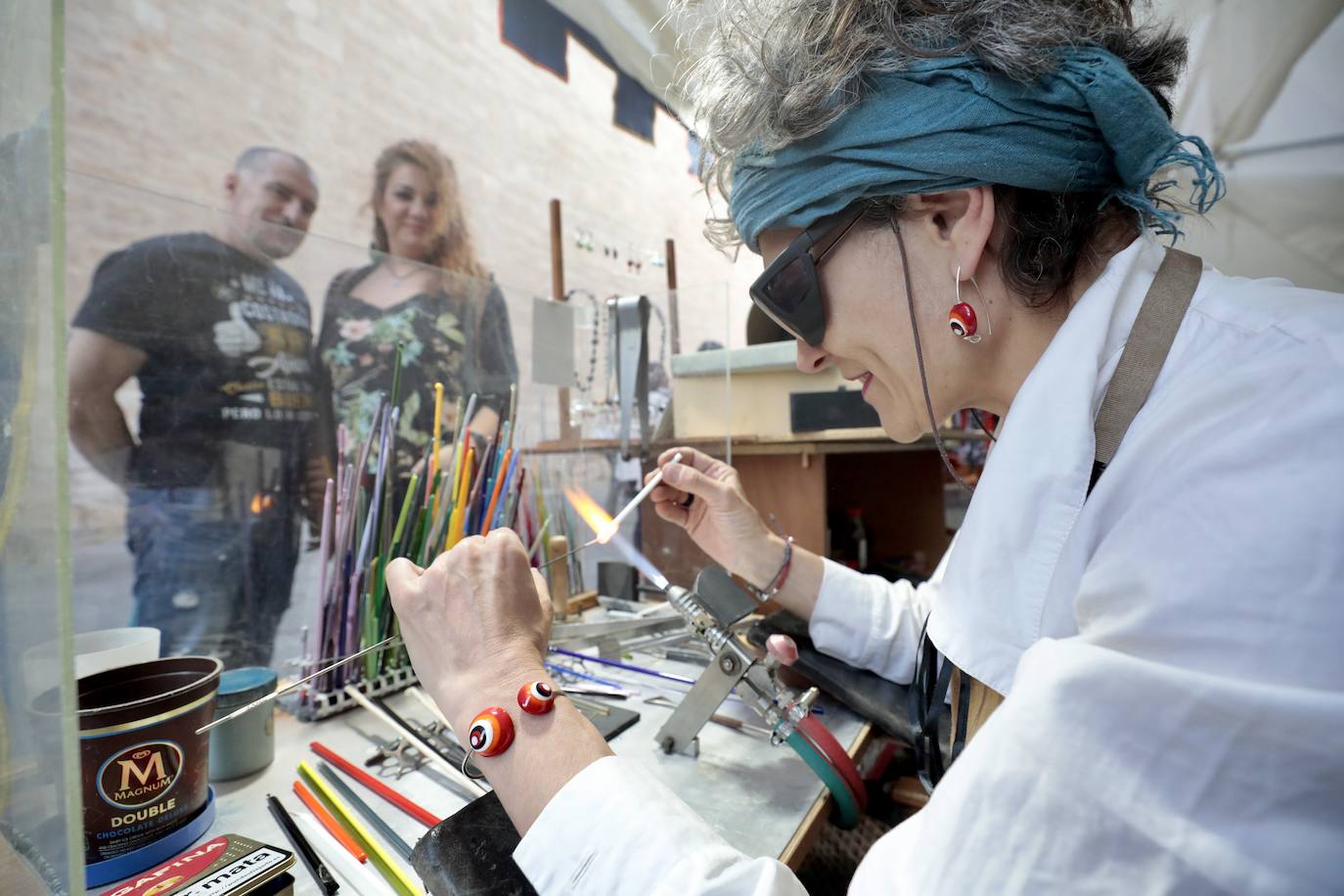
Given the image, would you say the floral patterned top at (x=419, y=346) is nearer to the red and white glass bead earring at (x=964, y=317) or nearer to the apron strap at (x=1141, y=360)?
the red and white glass bead earring at (x=964, y=317)

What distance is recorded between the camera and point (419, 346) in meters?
1.42

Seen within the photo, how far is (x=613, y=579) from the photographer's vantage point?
1.68m

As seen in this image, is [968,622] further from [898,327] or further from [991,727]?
[898,327]

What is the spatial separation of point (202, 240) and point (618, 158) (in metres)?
2.98

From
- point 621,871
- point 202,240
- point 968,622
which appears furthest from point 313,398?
point 968,622

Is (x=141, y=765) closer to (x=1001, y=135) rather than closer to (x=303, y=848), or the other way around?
(x=303, y=848)

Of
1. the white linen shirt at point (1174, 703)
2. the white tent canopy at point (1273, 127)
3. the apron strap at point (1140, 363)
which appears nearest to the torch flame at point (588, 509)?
the white linen shirt at point (1174, 703)

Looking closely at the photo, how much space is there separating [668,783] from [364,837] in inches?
14.5

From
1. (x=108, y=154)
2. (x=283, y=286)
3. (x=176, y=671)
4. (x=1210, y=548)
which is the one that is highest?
(x=108, y=154)

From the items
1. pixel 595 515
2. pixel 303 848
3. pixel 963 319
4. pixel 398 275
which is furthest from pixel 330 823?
pixel 398 275

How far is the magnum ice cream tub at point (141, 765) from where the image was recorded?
1.90 feet

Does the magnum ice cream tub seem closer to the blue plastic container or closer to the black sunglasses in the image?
the blue plastic container

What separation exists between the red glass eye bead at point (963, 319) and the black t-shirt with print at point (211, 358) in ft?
4.85

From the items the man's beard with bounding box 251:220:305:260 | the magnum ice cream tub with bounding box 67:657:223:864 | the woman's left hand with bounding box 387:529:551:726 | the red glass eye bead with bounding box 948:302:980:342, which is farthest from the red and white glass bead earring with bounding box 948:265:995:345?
the man's beard with bounding box 251:220:305:260
